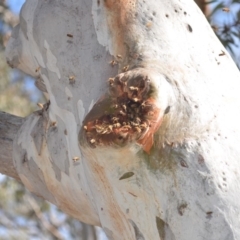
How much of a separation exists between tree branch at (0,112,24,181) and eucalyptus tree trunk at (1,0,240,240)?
29 centimetres

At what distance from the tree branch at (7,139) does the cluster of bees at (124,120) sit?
0.80 m

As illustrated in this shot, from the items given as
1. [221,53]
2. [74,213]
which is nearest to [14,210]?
[74,213]

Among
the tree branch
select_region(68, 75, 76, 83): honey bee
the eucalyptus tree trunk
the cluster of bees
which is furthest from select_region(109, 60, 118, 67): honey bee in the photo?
the tree branch

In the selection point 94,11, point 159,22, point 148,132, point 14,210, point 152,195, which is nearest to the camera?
point 148,132

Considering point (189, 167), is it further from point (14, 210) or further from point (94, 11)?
point (14, 210)

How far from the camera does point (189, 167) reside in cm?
125

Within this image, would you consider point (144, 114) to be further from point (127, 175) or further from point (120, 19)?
point (120, 19)

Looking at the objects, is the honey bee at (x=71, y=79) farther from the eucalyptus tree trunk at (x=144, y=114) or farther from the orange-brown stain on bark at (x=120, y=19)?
the orange-brown stain on bark at (x=120, y=19)

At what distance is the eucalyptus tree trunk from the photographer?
3.91 feet

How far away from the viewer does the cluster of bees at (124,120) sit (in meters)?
1.15

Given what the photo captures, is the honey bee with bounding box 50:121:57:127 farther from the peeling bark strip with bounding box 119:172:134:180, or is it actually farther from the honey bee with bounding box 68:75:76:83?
the peeling bark strip with bounding box 119:172:134:180

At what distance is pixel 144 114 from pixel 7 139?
2.83ft

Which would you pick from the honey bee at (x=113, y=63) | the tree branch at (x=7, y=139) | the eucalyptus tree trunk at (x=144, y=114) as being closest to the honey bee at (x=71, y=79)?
the eucalyptus tree trunk at (x=144, y=114)

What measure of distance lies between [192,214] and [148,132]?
0.18m
